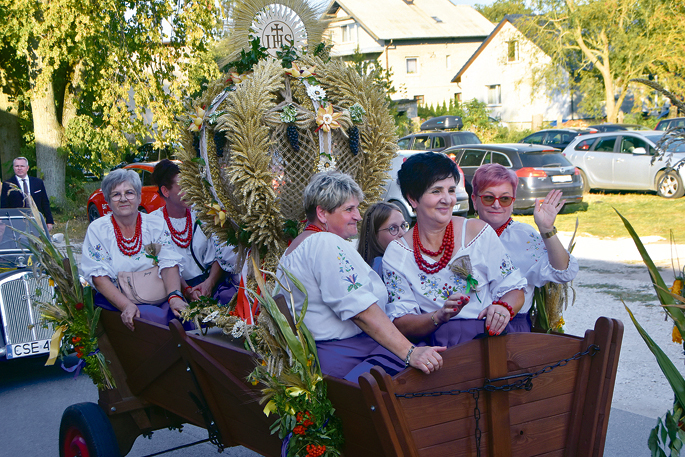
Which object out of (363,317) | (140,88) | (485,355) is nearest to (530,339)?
(485,355)

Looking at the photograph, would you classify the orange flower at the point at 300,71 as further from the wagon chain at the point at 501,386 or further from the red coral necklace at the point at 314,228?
the wagon chain at the point at 501,386

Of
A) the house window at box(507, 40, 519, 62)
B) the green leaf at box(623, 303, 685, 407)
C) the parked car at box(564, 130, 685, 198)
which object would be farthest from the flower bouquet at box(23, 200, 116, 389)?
the house window at box(507, 40, 519, 62)

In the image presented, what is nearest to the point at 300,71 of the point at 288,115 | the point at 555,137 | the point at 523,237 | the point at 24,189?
the point at 288,115

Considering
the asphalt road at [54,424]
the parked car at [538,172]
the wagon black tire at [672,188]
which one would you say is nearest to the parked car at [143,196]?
the asphalt road at [54,424]

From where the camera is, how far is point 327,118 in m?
3.37

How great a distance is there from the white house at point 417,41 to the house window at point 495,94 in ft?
11.3

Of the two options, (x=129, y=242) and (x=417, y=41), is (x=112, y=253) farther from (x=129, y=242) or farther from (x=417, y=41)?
(x=417, y=41)

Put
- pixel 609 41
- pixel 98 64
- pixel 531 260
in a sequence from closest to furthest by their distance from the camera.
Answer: pixel 531 260
pixel 98 64
pixel 609 41

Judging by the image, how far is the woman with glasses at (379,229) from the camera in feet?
12.8

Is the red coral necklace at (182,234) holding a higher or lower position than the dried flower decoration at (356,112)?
lower

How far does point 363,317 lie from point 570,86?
34301 millimetres

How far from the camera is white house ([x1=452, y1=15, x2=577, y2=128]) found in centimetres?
3922

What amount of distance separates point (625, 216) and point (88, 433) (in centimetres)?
1105

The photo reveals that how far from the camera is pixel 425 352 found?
7.39 feet
